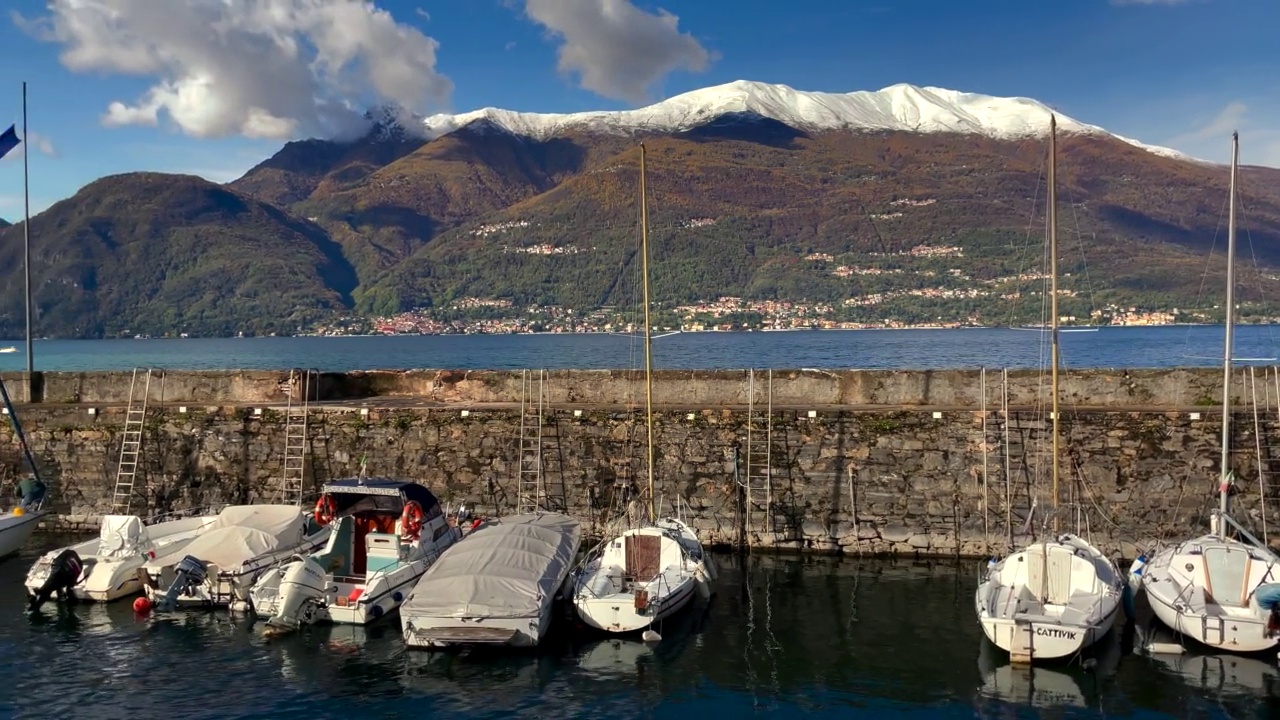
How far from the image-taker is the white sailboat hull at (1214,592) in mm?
14258

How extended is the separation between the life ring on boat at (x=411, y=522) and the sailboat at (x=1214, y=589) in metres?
13.2

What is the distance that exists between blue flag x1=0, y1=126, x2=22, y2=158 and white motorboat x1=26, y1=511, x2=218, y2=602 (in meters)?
12.6

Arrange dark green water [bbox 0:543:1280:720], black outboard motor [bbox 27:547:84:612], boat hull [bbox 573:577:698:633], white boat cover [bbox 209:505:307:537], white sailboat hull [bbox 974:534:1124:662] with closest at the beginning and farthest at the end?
1. dark green water [bbox 0:543:1280:720]
2. white sailboat hull [bbox 974:534:1124:662]
3. boat hull [bbox 573:577:698:633]
4. black outboard motor [bbox 27:547:84:612]
5. white boat cover [bbox 209:505:307:537]

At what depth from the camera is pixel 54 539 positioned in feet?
75.4

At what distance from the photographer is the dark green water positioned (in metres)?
13.1

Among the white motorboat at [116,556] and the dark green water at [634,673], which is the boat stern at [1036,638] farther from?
the white motorboat at [116,556]

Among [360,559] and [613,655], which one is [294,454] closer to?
[360,559]

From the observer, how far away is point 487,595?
15.0m

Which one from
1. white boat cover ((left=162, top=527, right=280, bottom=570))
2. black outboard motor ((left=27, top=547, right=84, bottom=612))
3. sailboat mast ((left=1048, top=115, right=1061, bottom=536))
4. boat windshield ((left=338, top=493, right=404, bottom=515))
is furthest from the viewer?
boat windshield ((left=338, top=493, right=404, bottom=515))

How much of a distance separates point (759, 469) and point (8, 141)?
22208 mm

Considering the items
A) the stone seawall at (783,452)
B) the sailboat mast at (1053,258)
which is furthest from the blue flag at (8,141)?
the sailboat mast at (1053,258)

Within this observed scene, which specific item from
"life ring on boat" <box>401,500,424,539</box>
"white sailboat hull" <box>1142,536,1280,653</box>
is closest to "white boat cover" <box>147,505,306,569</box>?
"life ring on boat" <box>401,500,424,539</box>

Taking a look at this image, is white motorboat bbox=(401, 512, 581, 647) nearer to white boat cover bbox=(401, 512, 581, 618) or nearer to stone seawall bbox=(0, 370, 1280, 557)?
white boat cover bbox=(401, 512, 581, 618)

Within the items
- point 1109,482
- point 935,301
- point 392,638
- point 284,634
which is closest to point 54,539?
point 284,634
